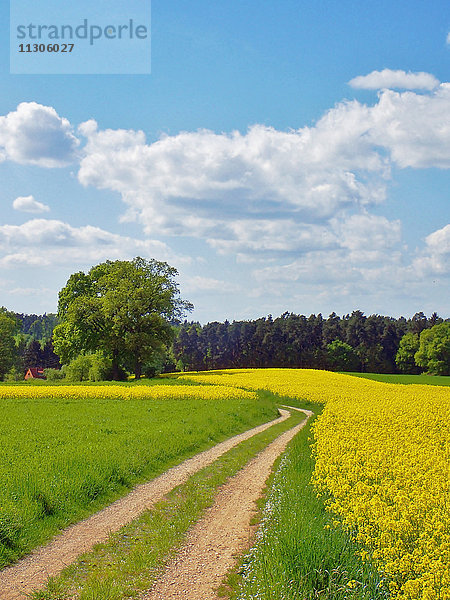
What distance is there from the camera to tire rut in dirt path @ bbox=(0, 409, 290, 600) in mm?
7559

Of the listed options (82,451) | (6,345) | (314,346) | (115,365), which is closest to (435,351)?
(314,346)

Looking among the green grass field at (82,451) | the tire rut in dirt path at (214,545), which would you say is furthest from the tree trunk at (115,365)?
the tire rut in dirt path at (214,545)

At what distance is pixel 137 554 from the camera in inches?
337

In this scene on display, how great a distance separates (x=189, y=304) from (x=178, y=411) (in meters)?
33.4

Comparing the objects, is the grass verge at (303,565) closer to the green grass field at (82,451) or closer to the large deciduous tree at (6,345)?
the green grass field at (82,451)

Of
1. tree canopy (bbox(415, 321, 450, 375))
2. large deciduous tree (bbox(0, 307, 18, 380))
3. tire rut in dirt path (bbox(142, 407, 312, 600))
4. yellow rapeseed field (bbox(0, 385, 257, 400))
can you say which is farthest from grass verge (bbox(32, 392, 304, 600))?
tree canopy (bbox(415, 321, 450, 375))

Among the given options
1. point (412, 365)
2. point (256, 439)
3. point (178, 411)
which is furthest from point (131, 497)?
point (412, 365)

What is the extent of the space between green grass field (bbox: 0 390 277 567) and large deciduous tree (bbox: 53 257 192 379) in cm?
2619

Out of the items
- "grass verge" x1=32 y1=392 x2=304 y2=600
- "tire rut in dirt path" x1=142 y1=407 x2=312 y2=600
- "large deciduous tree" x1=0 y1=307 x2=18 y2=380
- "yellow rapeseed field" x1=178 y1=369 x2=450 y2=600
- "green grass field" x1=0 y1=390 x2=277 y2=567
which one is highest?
"large deciduous tree" x1=0 y1=307 x2=18 y2=380

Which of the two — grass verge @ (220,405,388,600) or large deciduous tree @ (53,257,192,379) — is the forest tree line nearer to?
large deciduous tree @ (53,257,192,379)

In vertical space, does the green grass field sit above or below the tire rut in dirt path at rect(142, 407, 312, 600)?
above

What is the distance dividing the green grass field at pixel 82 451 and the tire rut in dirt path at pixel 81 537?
0.25 metres

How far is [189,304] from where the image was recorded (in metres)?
57.5

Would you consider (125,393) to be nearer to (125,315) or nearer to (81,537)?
(125,315)
